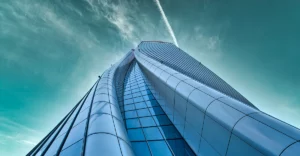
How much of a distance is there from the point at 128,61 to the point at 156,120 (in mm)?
33569

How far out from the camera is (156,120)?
36.6ft

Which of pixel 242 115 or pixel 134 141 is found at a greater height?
pixel 242 115

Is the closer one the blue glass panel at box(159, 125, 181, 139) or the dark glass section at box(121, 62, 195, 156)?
the dark glass section at box(121, 62, 195, 156)

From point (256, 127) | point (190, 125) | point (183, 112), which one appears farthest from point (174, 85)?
point (256, 127)

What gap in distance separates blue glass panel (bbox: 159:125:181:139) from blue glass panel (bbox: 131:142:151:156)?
1.46 m

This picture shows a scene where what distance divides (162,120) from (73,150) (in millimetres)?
6849

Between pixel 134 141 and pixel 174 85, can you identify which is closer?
pixel 134 141

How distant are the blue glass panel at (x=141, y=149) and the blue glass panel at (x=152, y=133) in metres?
0.64

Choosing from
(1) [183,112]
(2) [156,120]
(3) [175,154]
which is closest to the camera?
(3) [175,154]

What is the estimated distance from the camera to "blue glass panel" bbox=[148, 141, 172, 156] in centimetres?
756

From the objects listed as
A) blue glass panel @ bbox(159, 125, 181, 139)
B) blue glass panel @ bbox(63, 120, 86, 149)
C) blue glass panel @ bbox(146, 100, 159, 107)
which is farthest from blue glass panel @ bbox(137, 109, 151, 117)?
blue glass panel @ bbox(63, 120, 86, 149)

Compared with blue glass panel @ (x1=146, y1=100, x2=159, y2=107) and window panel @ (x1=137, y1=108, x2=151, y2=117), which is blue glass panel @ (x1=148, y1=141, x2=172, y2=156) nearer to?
window panel @ (x1=137, y1=108, x2=151, y2=117)

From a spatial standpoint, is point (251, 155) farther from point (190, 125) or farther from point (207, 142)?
point (190, 125)

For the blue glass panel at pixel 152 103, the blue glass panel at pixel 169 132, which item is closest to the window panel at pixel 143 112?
the blue glass panel at pixel 152 103
